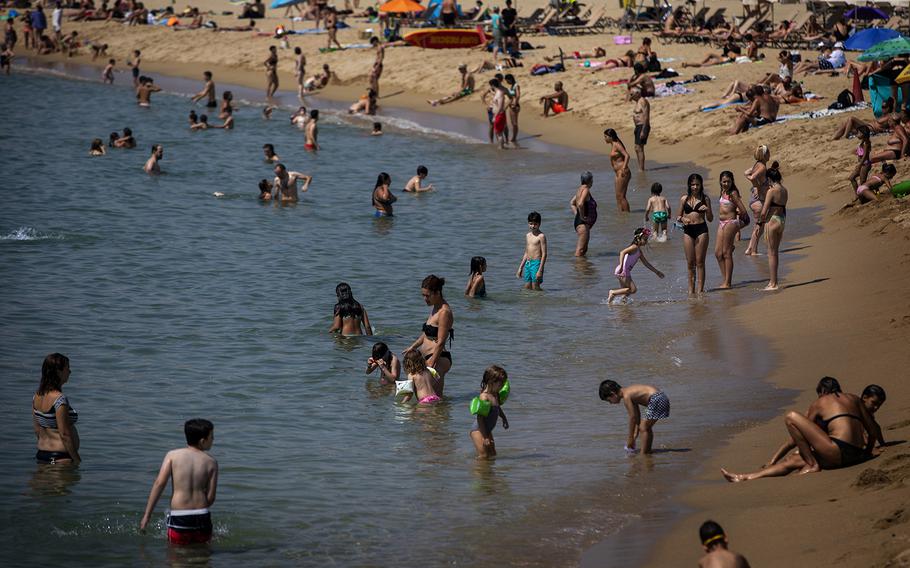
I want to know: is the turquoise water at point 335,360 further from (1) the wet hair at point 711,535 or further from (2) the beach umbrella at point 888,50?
(2) the beach umbrella at point 888,50

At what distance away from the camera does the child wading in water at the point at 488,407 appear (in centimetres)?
1114

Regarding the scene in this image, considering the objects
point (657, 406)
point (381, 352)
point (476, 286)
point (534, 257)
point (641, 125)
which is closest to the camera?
point (657, 406)

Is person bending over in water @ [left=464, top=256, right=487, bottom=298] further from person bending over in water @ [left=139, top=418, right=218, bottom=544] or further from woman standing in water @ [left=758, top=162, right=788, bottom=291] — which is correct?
person bending over in water @ [left=139, top=418, right=218, bottom=544]

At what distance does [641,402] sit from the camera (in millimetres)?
11477

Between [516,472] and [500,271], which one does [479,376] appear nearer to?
[516,472]

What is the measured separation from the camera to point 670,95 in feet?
107

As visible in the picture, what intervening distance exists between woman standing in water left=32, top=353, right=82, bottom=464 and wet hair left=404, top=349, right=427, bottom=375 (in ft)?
12.3

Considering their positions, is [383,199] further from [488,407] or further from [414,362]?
[488,407]

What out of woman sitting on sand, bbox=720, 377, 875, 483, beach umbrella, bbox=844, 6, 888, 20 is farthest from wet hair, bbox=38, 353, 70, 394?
beach umbrella, bbox=844, 6, 888, 20

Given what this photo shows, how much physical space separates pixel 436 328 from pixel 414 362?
0.53 metres

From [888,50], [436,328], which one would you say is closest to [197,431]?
[436,328]

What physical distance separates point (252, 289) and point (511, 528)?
10.5 metres

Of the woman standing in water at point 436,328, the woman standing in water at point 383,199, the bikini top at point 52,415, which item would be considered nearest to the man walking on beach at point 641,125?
the woman standing in water at point 383,199

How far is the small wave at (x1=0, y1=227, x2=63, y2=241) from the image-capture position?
23.5m
